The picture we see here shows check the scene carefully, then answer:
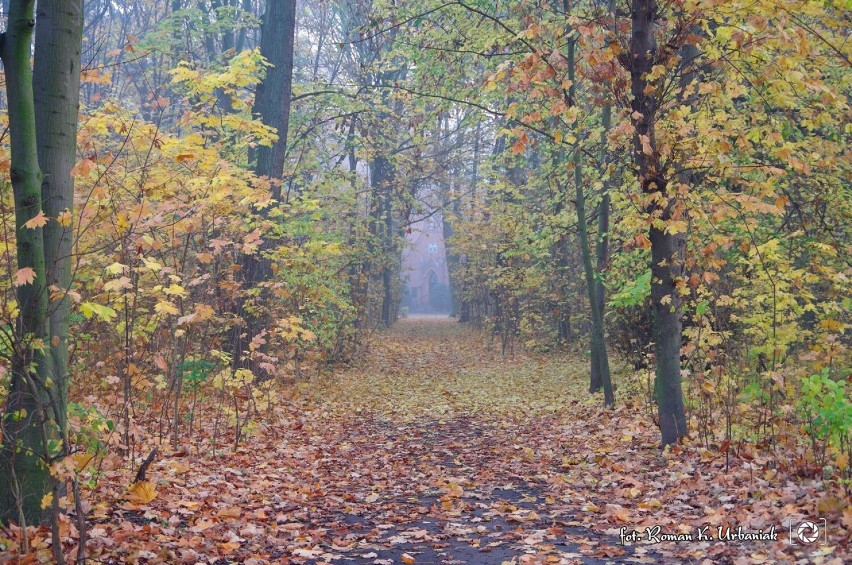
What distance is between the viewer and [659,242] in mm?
7832

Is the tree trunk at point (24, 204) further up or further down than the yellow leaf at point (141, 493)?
further up

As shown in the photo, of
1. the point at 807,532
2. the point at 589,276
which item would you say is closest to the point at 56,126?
the point at 807,532

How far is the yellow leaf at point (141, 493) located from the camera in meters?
5.76

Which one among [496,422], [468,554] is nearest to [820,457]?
[468,554]

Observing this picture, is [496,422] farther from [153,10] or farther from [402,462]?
[153,10]

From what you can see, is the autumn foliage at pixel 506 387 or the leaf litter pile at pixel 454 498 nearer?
the leaf litter pile at pixel 454 498

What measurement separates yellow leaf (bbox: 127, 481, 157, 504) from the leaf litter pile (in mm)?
10

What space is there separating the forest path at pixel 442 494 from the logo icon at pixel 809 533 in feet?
0.50

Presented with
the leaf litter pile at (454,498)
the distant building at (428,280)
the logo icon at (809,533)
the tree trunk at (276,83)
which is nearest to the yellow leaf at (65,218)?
the leaf litter pile at (454,498)

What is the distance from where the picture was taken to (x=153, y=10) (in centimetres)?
3123

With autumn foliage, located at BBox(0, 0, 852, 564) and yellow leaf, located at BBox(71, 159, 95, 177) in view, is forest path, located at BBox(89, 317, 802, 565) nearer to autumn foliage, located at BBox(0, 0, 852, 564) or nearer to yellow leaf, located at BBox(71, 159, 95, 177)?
autumn foliage, located at BBox(0, 0, 852, 564)

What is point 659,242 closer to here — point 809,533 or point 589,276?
point 809,533

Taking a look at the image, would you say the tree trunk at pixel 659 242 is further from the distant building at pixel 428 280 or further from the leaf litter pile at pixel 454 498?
the distant building at pixel 428 280

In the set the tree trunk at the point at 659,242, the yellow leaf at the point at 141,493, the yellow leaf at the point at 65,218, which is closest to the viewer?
the yellow leaf at the point at 65,218
